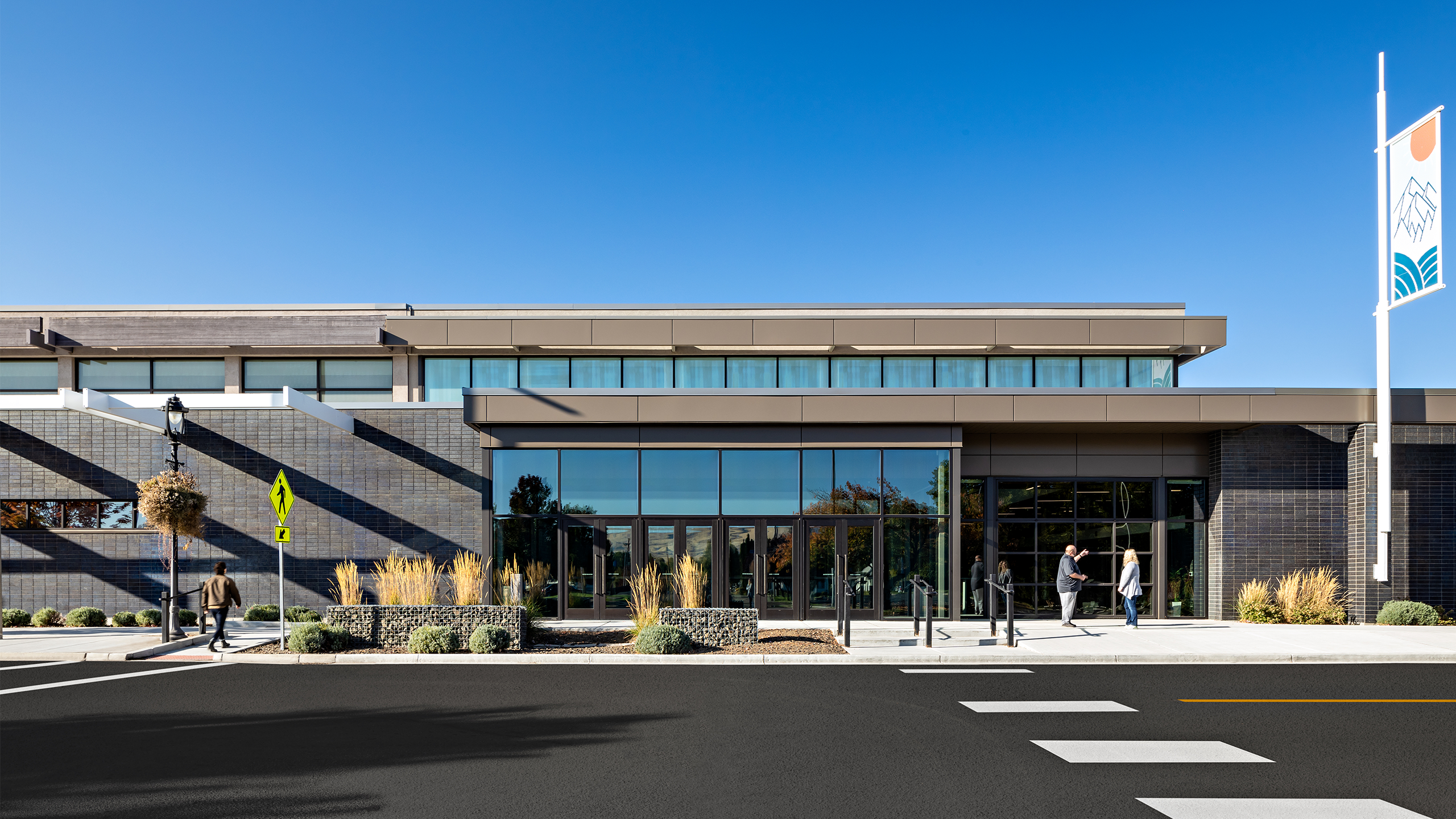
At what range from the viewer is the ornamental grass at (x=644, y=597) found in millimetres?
16266

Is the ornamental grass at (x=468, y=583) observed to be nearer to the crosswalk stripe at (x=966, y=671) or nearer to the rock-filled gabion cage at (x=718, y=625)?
the rock-filled gabion cage at (x=718, y=625)

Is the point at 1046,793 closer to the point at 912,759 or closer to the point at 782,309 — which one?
the point at 912,759

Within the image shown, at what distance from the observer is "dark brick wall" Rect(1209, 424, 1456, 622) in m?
19.2

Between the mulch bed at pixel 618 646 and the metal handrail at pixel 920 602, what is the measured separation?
150cm

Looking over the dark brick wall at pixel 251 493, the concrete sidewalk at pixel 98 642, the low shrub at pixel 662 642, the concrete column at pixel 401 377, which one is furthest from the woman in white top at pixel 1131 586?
the concrete column at pixel 401 377

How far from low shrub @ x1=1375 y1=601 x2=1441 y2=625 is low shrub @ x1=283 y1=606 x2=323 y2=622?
864 inches

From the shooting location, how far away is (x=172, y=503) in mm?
16781

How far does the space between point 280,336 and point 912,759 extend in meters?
21.2

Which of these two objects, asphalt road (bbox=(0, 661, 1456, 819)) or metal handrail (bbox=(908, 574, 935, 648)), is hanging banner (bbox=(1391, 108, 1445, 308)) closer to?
asphalt road (bbox=(0, 661, 1456, 819))

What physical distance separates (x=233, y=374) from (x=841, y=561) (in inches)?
662

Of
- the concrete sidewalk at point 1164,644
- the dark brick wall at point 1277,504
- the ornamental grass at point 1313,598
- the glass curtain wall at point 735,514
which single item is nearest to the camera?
the concrete sidewalk at point 1164,644

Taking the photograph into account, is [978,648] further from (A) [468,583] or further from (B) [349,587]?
(B) [349,587]

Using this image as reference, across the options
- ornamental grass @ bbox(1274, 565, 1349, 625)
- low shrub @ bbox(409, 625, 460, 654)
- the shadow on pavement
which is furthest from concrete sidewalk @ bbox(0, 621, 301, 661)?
ornamental grass @ bbox(1274, 565, 1349, 625)

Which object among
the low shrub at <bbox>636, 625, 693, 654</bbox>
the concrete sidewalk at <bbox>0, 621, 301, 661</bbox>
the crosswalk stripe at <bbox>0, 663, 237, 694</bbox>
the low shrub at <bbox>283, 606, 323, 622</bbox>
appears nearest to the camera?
the crosswalk stripe at <bbox>0, 663, 237, 694</bbox>
